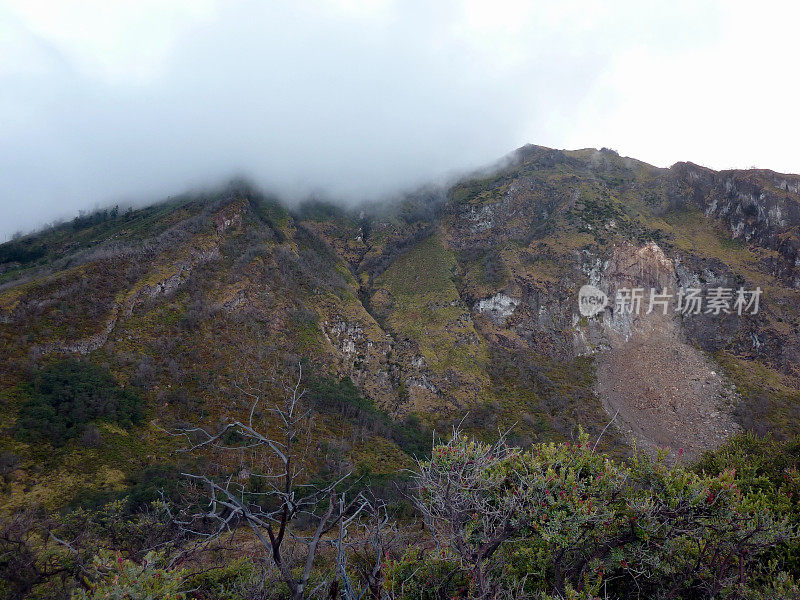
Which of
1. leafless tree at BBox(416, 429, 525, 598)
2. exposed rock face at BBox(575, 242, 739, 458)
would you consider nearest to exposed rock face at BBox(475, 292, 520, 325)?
exposed rock face at BBox(575, 242, 739, 458)

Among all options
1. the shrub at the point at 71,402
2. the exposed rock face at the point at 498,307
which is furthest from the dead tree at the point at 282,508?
the exposed rock face at the point at 498,307

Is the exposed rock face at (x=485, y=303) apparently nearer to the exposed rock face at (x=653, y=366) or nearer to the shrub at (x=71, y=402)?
the exposed rock face at (x=653, y=366)

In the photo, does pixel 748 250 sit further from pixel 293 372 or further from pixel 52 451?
pixel 52 451

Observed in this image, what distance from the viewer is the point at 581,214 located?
91062 mm

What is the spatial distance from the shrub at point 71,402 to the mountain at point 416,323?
0.87 ft

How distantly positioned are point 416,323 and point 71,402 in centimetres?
5367

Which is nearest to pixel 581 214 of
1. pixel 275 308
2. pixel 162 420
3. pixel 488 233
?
pixel 488 233

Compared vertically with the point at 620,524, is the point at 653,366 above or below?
below

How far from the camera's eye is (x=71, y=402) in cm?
4262

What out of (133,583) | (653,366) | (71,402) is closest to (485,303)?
(653,366)

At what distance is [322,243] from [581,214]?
213 ft

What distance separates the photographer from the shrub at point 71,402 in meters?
38.9

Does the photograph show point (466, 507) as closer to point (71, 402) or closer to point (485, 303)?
point (71, 402)

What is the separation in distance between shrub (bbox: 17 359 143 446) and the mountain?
266mm
